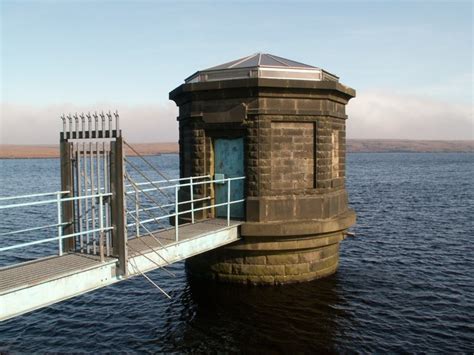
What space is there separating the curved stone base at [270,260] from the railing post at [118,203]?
15.5ft

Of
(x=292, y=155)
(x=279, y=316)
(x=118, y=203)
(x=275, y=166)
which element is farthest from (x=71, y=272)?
(x=292, y=155)

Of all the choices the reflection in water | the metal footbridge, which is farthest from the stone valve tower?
the metal footbridge

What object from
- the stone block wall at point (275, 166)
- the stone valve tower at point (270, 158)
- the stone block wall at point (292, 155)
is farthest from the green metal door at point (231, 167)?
the stone block wall at point (292, 155)

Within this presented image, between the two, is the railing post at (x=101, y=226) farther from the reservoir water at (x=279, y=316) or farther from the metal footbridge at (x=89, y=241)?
the reservoir water at (x=279, y=316)

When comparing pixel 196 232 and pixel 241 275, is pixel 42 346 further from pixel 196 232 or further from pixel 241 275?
pixel 241 275

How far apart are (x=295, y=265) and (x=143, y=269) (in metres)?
5.24

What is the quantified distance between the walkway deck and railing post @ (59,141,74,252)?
520 millimetres

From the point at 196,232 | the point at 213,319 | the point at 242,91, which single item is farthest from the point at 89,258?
the point at 242,91

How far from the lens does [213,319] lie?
10.8 m

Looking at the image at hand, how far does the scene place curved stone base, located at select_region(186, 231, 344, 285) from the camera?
11898mm

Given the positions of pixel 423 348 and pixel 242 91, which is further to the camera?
pixel 242 91

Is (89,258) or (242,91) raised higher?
(242,91)

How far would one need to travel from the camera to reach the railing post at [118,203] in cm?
729

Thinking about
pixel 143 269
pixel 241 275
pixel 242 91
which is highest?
pixel 242 91
